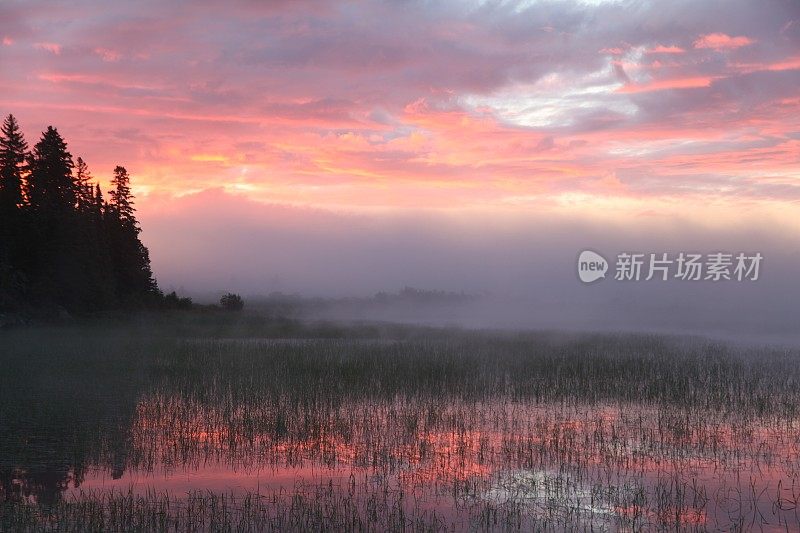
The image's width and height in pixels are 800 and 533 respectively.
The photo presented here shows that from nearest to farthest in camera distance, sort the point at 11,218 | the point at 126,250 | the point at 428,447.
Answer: the point at 428,447 → the point at 11,218 → the point at 126,250

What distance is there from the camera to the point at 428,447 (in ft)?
47.3

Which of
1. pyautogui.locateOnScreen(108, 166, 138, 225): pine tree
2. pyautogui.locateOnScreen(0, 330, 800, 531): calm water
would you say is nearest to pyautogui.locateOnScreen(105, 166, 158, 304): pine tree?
pyautogui.locateOnScreen(108, 166, 138, 225): pine tree

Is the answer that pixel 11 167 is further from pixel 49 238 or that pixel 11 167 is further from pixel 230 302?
pixel 230 302

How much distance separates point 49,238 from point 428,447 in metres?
48.0

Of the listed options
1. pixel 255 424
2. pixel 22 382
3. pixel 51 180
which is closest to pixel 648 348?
pixel 255 424

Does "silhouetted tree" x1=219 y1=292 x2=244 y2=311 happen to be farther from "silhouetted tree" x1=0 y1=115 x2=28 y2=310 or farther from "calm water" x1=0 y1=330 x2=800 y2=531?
"calm water" x1=0 y1=330 x2=800 y2=531

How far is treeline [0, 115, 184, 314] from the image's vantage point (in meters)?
51.3

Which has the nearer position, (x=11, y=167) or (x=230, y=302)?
(x=11, y=167)

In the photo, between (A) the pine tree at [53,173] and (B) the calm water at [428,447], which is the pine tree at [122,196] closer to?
(A) the pine tree at [53,173]

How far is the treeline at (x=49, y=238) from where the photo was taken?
168ft

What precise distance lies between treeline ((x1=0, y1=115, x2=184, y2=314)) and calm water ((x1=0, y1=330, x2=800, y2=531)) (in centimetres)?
3164

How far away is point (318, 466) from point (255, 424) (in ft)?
12.6

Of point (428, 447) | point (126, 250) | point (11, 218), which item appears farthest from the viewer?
point (126, 250)

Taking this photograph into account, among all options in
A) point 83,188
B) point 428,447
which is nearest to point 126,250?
point 83,188
